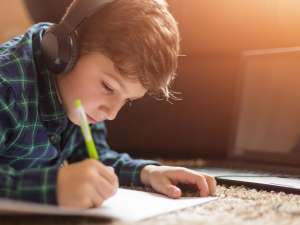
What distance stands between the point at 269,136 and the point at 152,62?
0.42 m

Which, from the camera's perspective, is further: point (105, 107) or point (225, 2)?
point (225, 2)

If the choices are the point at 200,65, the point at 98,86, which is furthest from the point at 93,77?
the point at 200,65

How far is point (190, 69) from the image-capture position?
137 centimetres

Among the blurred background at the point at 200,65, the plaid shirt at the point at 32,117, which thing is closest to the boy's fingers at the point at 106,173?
the plaid shirt at the point at 32,117

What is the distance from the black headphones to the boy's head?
23 millimetres

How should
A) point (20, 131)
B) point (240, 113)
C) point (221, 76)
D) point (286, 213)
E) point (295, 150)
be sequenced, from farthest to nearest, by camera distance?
point (221, 76) → point (240, 113) → point (295, 150) → point (20, 131) → point (286, 213)

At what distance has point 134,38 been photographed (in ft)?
2.61

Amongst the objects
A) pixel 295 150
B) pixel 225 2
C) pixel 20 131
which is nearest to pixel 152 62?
pixel 20 131

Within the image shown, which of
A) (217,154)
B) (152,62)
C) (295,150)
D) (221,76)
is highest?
(152,62)

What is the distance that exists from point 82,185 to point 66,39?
26cm

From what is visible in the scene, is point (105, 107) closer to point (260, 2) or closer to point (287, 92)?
point (287, 92)

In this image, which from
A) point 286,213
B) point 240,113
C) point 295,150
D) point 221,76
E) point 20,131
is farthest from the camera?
point 221,76

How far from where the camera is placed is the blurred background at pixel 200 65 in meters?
1.25

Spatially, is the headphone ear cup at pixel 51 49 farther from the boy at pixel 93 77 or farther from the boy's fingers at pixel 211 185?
the boy's fingers at pixel 211 185
